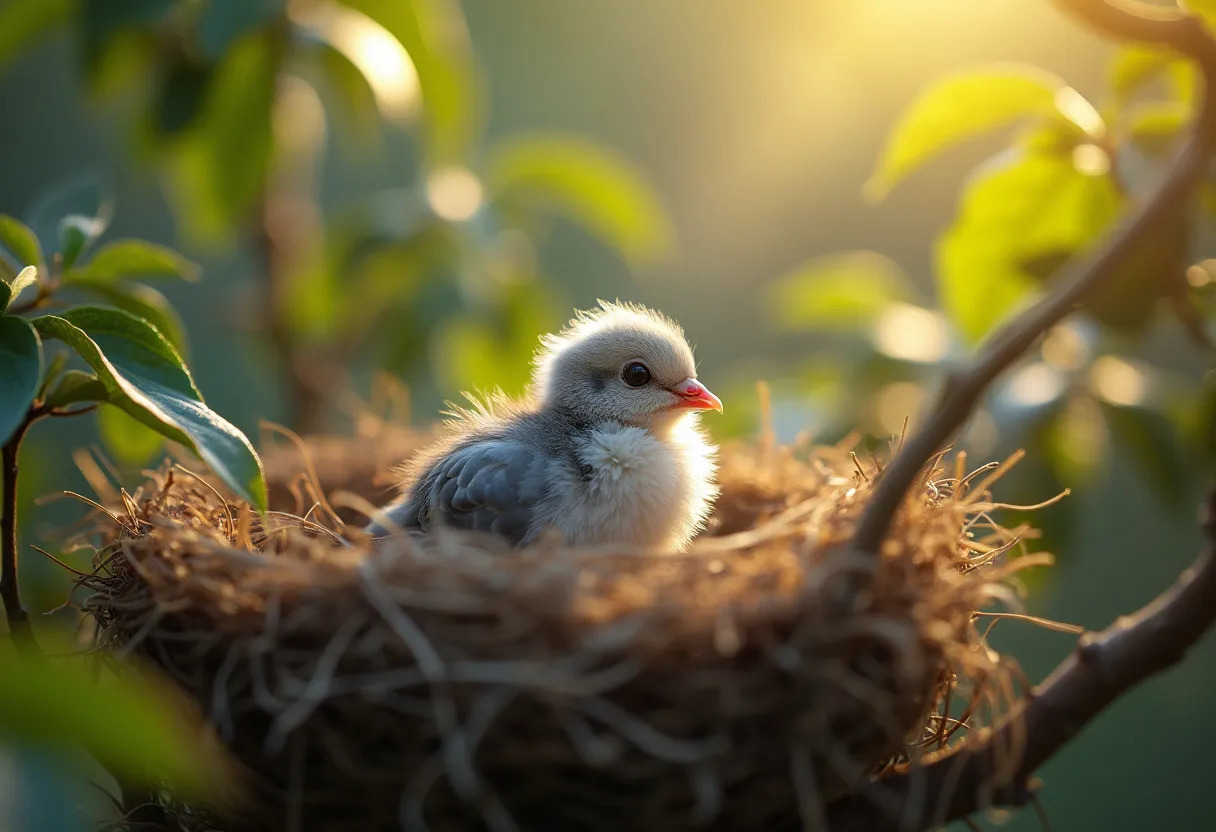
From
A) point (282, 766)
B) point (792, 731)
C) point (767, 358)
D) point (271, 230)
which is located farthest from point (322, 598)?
point (767, 358)

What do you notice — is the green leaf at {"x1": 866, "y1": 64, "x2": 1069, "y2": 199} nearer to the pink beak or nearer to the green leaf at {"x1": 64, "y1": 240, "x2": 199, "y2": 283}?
the pink beak

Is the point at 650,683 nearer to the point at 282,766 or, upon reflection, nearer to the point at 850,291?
the point at 282,766

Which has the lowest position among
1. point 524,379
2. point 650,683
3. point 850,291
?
point 650,683

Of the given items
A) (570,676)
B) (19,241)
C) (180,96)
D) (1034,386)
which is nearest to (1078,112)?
(1034,386)

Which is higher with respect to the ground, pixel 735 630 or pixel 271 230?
pixel 271 230

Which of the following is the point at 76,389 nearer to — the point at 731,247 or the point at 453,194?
the point at 453,194

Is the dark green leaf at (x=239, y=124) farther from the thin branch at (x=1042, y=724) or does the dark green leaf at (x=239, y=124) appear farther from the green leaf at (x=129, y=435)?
the thin branch at (x=1042, y=724)

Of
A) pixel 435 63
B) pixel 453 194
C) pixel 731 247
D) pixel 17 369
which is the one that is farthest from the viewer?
pixel 731 247
